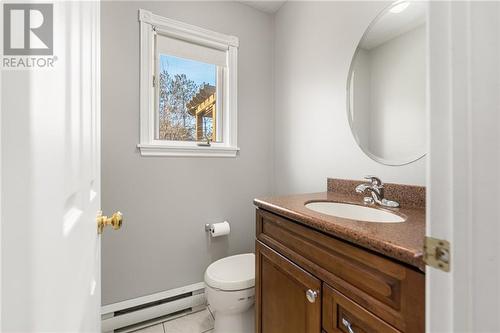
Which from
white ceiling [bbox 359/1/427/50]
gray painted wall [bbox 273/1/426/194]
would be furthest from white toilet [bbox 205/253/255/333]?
white ceiling [bbox 359/1/427/50]

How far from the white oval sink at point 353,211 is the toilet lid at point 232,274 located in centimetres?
58

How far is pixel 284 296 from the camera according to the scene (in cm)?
95

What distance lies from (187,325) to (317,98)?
1.82 metres

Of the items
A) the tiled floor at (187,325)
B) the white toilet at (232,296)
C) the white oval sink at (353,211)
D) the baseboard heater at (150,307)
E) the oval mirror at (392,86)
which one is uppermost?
the oval mirror at (392,86)

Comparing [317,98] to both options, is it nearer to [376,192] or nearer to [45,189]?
[376,192]

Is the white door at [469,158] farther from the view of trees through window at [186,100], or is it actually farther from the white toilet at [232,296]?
the view of trees through window at [186,100]

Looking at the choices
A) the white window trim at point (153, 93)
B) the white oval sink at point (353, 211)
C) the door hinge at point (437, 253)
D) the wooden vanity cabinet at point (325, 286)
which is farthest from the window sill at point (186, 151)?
the door hinge at point (437, 253)

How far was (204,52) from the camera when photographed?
5.77ft

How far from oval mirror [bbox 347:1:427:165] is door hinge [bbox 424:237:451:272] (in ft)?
2.58

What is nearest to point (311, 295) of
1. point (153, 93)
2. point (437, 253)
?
point (437, 253)

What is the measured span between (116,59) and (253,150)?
1.18 m

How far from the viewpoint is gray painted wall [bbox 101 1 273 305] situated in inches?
56.8

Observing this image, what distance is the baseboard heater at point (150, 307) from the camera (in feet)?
4.65

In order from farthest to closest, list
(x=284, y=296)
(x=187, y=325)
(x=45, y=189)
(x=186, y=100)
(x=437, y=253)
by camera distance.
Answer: (x=186, y=100), (x=187, y=325), (x=284, y=296), (x=437, y=253), (x=45, y=189)
